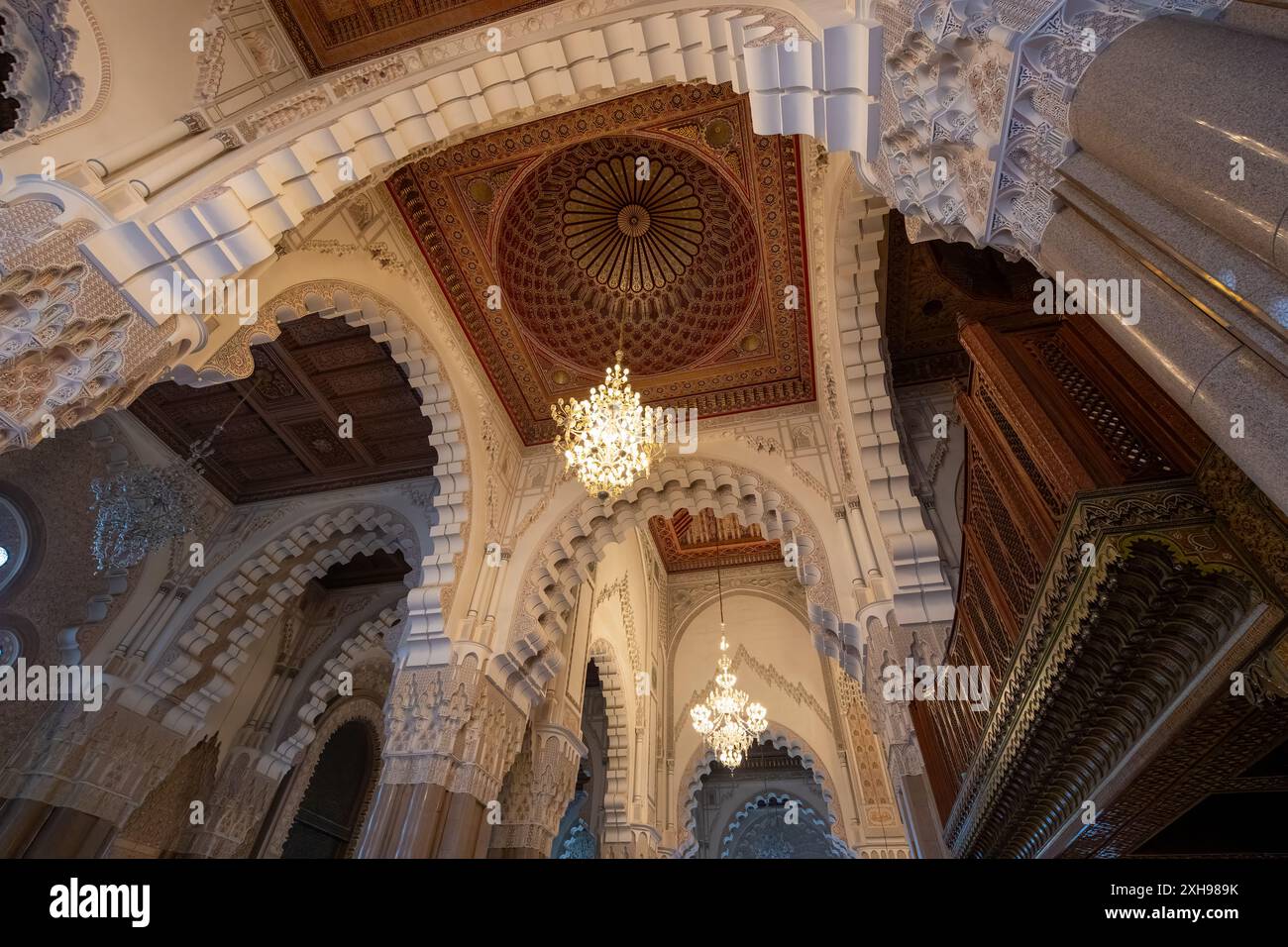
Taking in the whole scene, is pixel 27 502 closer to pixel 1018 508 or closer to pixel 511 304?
pixel 511 304

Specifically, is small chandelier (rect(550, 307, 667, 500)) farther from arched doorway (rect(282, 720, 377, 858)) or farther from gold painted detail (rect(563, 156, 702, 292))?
arched doorway (rect(282, 720, 377, 858))

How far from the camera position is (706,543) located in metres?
11.6

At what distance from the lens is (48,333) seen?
3.03 meters

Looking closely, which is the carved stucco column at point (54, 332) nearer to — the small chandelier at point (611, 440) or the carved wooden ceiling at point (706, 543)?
the small chandelier at point (611, 440)

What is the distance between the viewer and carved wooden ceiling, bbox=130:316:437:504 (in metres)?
7.31

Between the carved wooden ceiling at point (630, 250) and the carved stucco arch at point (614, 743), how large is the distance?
3698 mm

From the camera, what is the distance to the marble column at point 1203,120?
1.26 metres

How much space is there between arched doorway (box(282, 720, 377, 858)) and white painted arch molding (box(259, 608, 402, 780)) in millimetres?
2318

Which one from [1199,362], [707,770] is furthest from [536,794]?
[1199,362]

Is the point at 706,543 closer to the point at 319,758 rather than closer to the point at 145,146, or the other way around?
the point at 319,758

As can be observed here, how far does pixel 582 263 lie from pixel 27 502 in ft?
22.4
